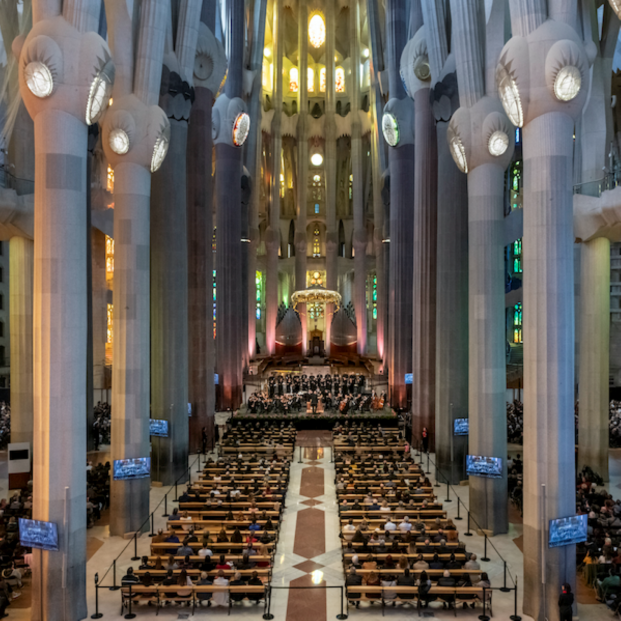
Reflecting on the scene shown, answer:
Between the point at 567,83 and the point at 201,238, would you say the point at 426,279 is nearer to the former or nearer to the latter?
the point at 201,238

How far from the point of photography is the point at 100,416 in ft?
A: 90.4

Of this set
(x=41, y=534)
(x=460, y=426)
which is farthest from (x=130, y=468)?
(x=460, y=426)

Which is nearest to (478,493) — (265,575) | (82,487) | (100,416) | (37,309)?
(265,575)

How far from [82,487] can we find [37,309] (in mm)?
3546

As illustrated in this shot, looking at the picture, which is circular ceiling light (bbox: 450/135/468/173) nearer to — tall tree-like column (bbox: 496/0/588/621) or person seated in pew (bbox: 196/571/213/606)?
tall tree-like column (bbox: 496/0/588/621)

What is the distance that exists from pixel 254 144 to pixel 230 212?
468 inches

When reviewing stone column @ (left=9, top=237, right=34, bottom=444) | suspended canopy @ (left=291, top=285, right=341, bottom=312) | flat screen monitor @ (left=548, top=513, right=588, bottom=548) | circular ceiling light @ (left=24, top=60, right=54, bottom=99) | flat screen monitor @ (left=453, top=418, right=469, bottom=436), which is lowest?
flat screen monitor @ (left=548, top=513, right=588, bottom=548)

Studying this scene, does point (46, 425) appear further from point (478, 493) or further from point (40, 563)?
point (478, 493)

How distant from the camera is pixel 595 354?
19656 millimetres

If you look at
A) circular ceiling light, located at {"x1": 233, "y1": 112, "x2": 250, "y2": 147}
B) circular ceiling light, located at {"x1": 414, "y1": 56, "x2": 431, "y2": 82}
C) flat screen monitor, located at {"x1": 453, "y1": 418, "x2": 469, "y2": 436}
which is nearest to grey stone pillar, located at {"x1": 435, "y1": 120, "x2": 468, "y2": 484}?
flat screen monitor, located at {"x1": 453, "y1": 418, "x2": 469, "y2": 436}

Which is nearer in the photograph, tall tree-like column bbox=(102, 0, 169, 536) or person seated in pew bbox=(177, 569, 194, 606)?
person seated in pew bbox=(177, 569, 194, 606)

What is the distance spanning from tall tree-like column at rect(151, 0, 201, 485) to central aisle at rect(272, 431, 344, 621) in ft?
14.8

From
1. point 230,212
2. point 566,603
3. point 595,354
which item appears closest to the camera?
point 566,603

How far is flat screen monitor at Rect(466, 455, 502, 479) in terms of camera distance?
48.4ft
